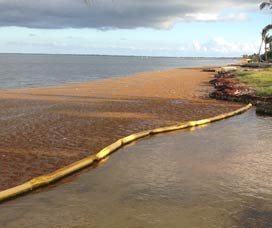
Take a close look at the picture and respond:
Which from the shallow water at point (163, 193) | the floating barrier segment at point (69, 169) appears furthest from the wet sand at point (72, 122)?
the shallow water at point (163, 193)

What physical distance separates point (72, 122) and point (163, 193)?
12.0 m

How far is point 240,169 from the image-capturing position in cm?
1360

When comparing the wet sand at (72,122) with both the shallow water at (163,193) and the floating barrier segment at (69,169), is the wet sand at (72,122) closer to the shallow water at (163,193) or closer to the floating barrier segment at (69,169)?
the floating barrier segment at (69,169)

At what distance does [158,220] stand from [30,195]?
3.78 metres

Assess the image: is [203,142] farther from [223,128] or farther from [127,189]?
[127,189]

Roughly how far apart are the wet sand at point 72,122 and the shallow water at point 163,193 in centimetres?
166

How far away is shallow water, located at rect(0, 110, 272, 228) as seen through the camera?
944cm

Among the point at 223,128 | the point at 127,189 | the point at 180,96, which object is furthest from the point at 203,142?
the point at 180,96

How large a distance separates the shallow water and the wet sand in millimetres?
1661

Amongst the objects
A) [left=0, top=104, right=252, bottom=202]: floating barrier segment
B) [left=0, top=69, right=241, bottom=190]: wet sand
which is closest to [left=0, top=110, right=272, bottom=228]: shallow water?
[left=0, top=104, right=252, bottom=202]: floating barrier segment

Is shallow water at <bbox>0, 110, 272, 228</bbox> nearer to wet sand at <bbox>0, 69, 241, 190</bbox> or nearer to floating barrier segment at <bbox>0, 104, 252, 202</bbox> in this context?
floating barrier segment at <bbox>0, 104, 252, 202</bbox>

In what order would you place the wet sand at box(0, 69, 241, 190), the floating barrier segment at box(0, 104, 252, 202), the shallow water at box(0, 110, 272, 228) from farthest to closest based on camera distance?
1. the wet sand at box(0, 69, 241, 190)
2. the floating barrier segment at box(0, 104, 252, 202)
3. the shallow water at box(0, 110, 272, 228)

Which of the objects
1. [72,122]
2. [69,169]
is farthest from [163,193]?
[72,122]

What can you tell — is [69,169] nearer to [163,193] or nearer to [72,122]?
[163,193]
